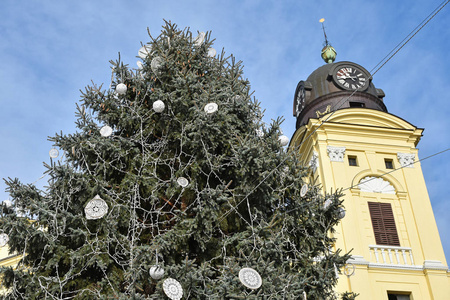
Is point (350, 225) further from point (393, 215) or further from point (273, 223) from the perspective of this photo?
point (273, 223)

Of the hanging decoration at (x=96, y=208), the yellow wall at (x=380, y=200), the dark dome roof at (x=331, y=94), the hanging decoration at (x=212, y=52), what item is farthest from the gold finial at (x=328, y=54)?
the hanging decoration at (x=96, y=208)

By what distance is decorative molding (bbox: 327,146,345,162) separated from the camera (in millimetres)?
22578

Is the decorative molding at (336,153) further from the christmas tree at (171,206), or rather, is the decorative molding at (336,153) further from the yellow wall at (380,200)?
the christmas tree at (171,206)

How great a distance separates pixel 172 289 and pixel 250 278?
1156mm

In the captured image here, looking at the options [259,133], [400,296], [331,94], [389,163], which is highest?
[331,94]

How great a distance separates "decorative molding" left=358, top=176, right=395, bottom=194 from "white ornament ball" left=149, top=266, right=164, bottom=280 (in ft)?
50.7

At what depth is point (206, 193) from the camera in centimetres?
889

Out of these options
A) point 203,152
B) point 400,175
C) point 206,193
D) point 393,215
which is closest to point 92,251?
point 206,193

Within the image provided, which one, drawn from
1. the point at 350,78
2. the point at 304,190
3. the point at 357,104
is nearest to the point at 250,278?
the point at 304,190

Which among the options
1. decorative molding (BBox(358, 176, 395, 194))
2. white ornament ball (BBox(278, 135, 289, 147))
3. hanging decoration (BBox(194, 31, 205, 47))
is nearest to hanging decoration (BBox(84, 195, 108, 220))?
white ornament ball (BBox(278, 135, 289, 147))

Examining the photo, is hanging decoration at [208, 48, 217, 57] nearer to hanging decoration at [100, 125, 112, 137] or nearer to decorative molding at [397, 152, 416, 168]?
hanging decoration at [100, 125, 112, 137]

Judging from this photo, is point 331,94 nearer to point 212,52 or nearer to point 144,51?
point 212,52

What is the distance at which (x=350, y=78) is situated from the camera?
26344mm

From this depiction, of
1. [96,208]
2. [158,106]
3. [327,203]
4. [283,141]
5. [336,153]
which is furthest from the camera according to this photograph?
[336,153]
